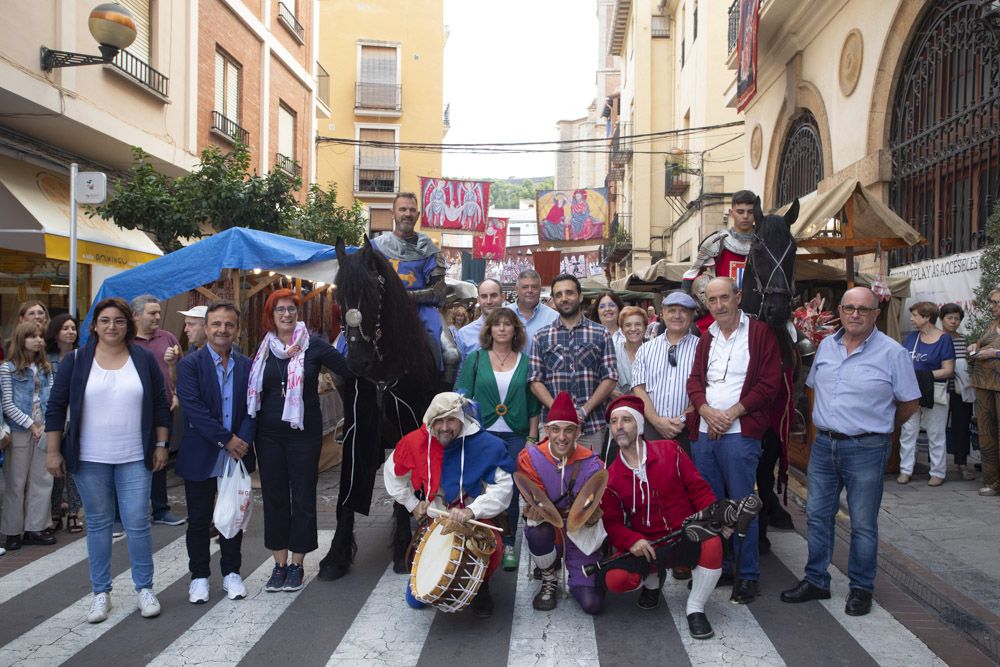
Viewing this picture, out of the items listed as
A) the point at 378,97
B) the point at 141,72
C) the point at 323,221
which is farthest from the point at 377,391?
the point at 378,97

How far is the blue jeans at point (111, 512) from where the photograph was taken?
15.6ft

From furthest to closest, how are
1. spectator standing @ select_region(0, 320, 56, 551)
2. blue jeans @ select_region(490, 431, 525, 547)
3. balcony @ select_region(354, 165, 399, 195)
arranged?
1. balcony @ select_region(354, 165, 399, 195)
2. spectator standing @ select_region(0, 320, 56, 551)
3. blue jeans @ select_region(490, 431, 525, 547)

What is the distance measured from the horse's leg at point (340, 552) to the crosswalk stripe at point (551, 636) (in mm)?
1211

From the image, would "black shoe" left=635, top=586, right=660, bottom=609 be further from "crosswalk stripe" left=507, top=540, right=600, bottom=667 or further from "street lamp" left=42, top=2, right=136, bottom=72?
"street lamp" left=42, top=2, right=136, bottom=72

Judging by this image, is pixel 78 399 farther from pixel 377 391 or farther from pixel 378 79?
pixel 378 79

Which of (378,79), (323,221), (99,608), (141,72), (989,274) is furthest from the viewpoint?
(378,79)

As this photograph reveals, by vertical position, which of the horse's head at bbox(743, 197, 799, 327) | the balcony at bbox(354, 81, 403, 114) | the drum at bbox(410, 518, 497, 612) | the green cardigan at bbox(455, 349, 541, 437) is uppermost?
the balcony at bbox(354, 81, 403, 114)

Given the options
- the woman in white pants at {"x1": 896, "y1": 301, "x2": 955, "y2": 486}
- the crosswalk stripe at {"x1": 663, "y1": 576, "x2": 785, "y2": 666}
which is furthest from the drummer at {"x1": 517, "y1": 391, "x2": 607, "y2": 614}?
the woman in white pants at {"x1": 896, "y1": 301, "x2": 955, "y2": 486}

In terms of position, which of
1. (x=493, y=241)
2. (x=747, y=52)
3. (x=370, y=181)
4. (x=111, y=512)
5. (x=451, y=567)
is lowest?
(x=451, y=567)

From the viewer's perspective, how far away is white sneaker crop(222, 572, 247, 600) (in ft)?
16.5

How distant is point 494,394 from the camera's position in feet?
18.9

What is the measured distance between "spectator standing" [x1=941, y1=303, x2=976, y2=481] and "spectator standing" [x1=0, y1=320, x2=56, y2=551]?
829 cm

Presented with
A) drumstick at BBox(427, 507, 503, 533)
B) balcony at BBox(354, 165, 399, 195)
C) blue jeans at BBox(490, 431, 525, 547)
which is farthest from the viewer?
balcony at BBox(354, 165, 399, 195)

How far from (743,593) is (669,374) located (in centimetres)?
155
